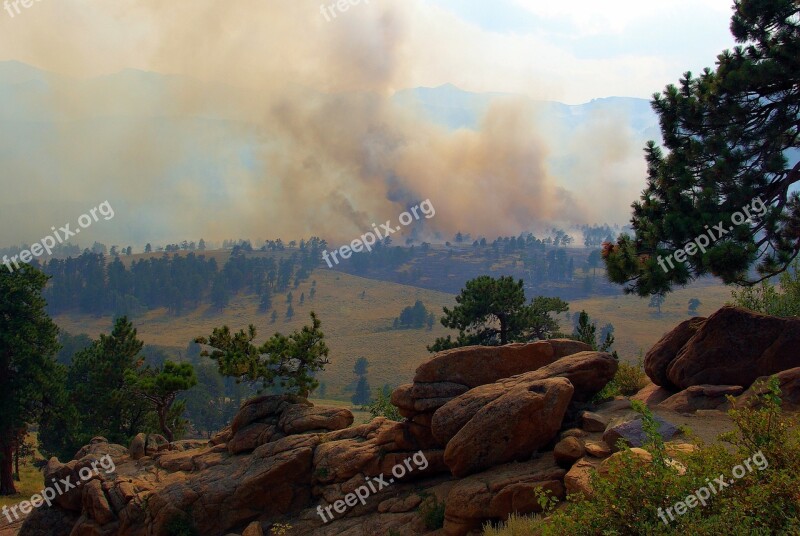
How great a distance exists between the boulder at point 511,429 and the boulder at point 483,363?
5.18 metres

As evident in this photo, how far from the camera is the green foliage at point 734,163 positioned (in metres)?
24.1

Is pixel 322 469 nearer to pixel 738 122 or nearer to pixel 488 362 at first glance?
pixel 488 362

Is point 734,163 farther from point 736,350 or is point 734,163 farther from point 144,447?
point 144,447

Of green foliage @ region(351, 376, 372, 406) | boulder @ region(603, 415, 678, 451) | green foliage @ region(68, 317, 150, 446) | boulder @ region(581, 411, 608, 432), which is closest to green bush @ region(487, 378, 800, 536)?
boulder @ region(603, 415, 678, 451)

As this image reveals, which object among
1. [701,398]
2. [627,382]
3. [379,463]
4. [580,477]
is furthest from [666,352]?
[379,463]

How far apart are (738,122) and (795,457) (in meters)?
19.3

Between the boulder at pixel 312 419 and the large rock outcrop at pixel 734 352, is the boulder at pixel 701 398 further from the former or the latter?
the boulder at pixel 312 419

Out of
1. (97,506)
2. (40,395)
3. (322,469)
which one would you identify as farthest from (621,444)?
(40,395)

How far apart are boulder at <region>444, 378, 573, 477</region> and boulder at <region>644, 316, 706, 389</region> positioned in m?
6.52

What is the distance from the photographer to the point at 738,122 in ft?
84.1

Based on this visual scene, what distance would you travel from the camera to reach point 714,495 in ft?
35.6

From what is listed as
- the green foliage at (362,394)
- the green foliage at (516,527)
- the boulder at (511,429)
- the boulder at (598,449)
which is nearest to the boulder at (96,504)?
the boulder at (511,429)

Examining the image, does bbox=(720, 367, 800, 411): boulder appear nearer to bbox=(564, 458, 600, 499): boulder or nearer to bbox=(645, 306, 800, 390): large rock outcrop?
bbox=(645, 306, 800, 390): large rock outcrop

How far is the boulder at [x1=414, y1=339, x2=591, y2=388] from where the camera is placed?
2755 centimetres
